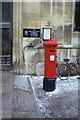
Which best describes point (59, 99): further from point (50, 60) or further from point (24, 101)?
point (50, 60)

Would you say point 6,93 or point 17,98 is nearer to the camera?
point 17,98

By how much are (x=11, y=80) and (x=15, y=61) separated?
40.4 inches

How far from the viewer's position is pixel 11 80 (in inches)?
314

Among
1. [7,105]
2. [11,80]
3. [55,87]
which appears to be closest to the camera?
[7,105]

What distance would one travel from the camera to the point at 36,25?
28.2 feet

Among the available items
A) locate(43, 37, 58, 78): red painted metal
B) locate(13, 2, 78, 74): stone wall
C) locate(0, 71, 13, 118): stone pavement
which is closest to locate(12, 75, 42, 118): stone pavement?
locate(0, 71, 13, 118): stone pavement

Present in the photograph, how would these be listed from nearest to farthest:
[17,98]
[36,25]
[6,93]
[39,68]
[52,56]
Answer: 1. [17,98]
2. [6,93]
3. [52,56]
4. [36,25]
5. [39,68]

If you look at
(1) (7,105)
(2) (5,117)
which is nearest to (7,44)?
(1) (7,105)

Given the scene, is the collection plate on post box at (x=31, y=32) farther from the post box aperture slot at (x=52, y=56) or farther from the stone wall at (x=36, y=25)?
the post box aperture slot at (x=52, y=56)

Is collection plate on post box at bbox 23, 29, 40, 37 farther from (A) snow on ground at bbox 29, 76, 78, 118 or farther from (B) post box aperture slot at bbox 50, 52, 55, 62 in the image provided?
(B) post box aperture slot at bbox 50, 52, 55, 62

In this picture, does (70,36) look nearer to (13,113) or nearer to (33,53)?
(33,53)

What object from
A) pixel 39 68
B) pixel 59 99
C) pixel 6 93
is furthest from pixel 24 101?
pixel 39 68

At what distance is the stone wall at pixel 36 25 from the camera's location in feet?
27.9

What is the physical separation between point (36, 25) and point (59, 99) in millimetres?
3332
